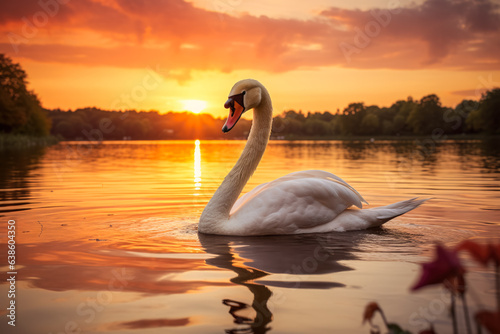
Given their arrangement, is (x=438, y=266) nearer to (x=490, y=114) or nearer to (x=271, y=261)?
(x=271, y=261)

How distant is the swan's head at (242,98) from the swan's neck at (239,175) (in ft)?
0.66

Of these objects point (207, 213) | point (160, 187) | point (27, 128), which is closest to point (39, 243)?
point (207, 213)

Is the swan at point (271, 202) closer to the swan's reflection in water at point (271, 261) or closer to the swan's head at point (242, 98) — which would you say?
the swan's head at point (242, 98)

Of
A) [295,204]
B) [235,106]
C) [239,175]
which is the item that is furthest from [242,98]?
[295,204]

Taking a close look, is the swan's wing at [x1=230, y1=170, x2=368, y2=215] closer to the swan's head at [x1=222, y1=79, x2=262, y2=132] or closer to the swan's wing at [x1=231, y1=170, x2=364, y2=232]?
the swan's wing at [x1=231, y1=170, x2=364, y2=232]

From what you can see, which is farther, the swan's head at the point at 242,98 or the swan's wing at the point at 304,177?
the swan's wing at the point at 304,177

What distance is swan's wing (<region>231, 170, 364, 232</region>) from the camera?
6547 mm

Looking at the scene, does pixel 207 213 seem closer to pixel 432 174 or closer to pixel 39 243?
pixel 39 243

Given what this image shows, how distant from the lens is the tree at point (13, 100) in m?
63.0

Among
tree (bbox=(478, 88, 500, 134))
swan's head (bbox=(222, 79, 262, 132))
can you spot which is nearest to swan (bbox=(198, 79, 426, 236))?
swan's head (bbox=(222, 79, 262, 132))

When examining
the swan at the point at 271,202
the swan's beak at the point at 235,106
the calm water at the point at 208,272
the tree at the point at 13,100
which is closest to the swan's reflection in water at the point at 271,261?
the calm water at the point at 208,272

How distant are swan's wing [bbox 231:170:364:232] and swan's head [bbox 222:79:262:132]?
1.03 meters

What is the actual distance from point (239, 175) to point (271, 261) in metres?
2.07

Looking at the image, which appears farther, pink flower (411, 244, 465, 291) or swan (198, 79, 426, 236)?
swan (198, 79, 426, 236)
